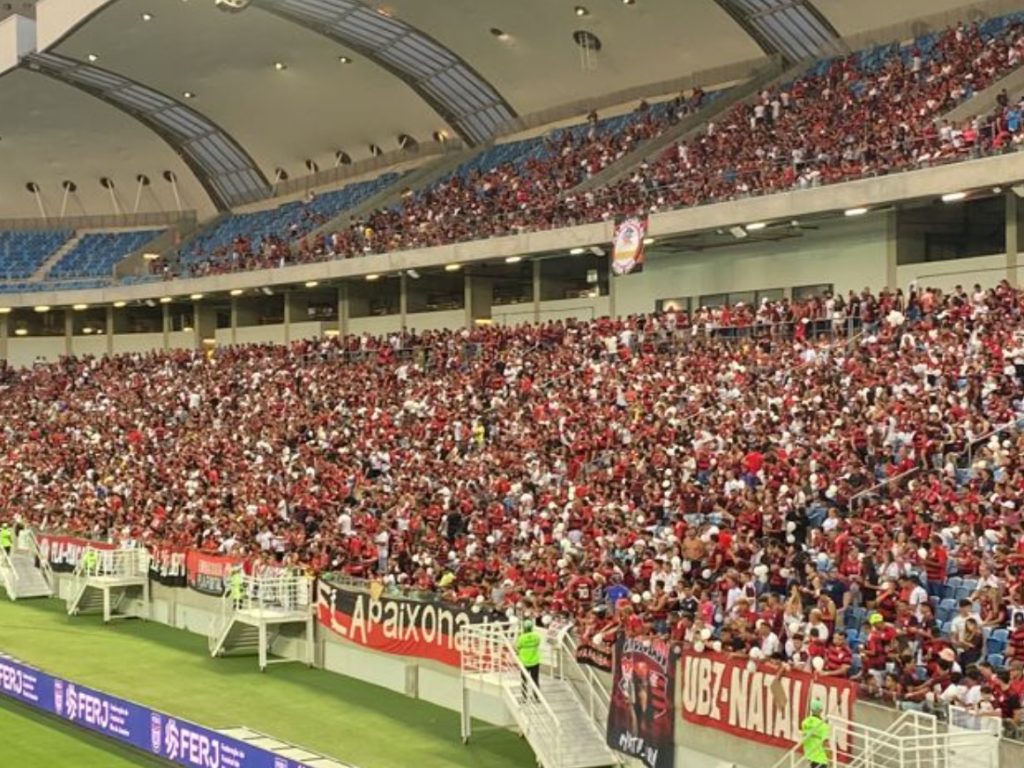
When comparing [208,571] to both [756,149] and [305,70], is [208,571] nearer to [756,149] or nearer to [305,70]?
[756,149]

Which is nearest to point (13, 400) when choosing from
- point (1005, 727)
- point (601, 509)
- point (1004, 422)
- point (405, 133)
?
point (405, 133)

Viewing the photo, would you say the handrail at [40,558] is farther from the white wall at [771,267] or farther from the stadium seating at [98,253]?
the stadium seating at [98,253]

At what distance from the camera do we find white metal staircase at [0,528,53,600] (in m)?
40.4

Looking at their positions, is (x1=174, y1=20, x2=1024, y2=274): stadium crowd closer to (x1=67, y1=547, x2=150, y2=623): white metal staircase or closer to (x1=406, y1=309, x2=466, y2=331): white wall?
(x1=406, y1=309, x2=466, y2=331): white wall

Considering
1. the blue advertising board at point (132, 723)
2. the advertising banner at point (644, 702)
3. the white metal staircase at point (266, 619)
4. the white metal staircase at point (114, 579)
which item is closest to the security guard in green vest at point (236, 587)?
the white metal staircase at point (266, 619)

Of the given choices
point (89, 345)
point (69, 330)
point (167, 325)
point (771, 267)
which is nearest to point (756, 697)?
point (771, 267)

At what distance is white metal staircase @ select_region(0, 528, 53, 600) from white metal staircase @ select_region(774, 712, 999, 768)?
28.1 metres

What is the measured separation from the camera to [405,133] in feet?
191

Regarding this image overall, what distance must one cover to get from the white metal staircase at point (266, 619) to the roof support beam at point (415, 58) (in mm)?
23061

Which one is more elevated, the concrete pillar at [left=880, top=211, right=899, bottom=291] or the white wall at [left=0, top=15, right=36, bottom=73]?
the white wall at [left=0, top=15, right=36, bottom=73]

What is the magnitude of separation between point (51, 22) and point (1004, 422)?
1531 inches

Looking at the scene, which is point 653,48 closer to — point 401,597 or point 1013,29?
point 1013,29

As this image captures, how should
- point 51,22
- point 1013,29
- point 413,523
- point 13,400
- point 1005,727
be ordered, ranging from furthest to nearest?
point 13,400 → point 51,22 → point 1013,29 → point 413,523 → point 1005,727

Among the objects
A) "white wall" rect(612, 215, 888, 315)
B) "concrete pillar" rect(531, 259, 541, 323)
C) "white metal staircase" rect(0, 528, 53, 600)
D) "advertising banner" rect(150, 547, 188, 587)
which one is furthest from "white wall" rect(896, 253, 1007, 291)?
"white metal staircase" rect(0, 528, 53, 600)
